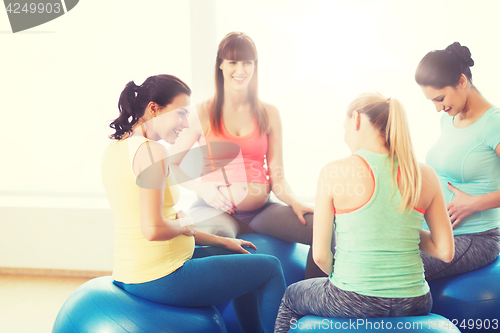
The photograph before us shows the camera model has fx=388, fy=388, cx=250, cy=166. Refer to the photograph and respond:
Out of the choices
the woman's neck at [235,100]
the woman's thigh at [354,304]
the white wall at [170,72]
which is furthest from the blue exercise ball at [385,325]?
the white wall at [170,72]

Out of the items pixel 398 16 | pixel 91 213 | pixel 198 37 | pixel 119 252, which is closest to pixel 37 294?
pixel 91 213

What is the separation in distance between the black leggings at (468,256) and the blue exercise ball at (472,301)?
40mm

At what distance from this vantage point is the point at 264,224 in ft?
6.14

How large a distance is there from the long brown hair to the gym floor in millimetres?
1443

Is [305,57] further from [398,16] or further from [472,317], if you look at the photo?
[472,317]

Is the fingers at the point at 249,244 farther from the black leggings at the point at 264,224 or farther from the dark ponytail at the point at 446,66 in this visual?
the dark ponytail at the point at 446,66

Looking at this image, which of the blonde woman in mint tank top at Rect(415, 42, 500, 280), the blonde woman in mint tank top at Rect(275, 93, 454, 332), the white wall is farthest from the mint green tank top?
the white wall

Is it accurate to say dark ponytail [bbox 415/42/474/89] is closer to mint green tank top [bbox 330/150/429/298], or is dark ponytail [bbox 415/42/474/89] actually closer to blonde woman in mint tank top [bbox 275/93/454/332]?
blonde woman in mint tank top [bbox 275/93/454/332]

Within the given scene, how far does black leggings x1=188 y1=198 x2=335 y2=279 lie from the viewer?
177 cm

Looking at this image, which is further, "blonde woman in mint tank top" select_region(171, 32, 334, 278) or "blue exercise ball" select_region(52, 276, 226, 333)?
"blonde woman in mint tank top" select_region(171, 32, 334, 278)

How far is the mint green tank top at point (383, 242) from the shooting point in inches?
45.1

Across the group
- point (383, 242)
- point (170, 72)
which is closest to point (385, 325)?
point (383, 242)

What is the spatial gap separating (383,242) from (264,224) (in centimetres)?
79

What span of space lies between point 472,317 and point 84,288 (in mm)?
1480
